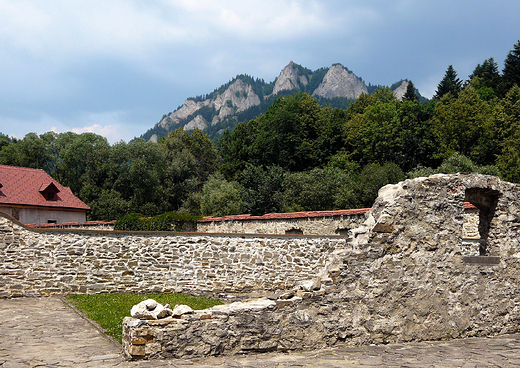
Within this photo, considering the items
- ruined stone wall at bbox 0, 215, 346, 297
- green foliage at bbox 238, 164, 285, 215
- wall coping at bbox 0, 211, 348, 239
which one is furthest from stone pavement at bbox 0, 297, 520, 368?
green foliage at bbox 238, 164, 285, 215

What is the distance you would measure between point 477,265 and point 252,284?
25.2ft

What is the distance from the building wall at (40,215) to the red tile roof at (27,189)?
0.63 metres

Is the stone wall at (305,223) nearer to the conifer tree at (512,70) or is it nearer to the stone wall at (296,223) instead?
the stone wall at (296,223)

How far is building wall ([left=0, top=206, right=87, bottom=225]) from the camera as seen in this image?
31688 mm

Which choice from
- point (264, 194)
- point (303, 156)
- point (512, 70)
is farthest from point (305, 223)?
point (512, 70)

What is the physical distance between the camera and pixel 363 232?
27.0 feet

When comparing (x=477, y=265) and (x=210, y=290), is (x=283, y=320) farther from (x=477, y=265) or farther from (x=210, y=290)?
(x=210, y=290)

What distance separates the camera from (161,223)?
2242 centimetres

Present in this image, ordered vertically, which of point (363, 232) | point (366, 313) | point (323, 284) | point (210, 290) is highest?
point (363, 232)

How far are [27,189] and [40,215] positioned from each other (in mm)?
2350

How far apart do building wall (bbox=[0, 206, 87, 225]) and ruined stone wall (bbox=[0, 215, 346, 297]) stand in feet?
71.6

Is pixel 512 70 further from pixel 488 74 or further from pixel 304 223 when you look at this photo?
pixel 304 223

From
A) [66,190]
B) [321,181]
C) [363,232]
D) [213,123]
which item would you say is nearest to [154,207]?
[66,190]

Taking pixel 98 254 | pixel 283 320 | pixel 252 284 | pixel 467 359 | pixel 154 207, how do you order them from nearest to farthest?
pixel 467 359
pixel 283 320
pixel 98 254
pixel 252 284
pixel 154 207
